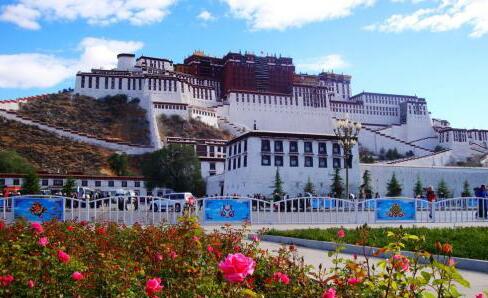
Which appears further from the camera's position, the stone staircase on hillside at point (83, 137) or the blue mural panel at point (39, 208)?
the stone staircase on hillside at point (83, 137)

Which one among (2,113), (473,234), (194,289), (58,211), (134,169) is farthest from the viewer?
(2,113)

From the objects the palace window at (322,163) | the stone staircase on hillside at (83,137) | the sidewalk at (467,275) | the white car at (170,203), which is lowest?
the sidewalk at (467,275)

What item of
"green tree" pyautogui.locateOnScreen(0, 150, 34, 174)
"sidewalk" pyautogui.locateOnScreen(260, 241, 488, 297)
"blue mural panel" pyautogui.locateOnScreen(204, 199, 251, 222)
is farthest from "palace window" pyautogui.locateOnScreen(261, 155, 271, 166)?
"sidewalk" pyautogui.locateOnScreen(260, 241, 488, 297)

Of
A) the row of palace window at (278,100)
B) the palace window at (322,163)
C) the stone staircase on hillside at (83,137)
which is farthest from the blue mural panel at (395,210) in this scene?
the row of palace window at (278,100)

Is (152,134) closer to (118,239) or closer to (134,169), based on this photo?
(134,169)

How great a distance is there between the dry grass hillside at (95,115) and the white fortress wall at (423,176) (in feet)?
131

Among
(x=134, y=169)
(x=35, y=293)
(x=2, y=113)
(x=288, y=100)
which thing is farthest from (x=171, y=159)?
(x=35, y=293)

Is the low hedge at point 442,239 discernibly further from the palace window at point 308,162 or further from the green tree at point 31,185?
the green tree at point 31,185

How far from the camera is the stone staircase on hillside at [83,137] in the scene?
6725cm

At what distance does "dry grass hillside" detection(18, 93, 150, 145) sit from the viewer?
74.6 metres

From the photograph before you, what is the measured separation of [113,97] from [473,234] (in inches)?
3030

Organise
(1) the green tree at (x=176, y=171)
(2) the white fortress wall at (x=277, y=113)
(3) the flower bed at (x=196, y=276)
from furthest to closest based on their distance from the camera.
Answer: (2) the white fortress wall at (x=277, y=113)
(1) the green tree at (x=176, y=171)
(3) the flower bed at (x=196, y=276)

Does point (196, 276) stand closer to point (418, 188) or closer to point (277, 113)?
point (418, 188)

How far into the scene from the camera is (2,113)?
70125 mm
